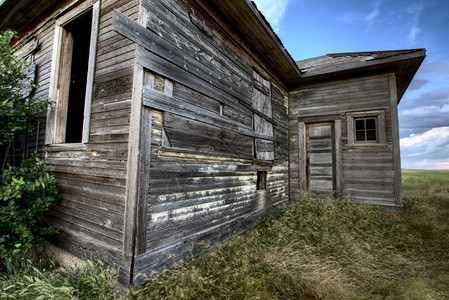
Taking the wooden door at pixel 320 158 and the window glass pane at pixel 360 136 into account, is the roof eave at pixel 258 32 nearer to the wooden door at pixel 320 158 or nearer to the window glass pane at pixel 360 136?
the wooden door at pixel 320 158

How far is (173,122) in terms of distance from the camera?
3242 mm

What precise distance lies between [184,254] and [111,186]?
1.53 meters

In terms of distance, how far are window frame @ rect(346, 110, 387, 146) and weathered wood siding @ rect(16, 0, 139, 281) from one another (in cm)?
685

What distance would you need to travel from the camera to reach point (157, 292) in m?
2.47

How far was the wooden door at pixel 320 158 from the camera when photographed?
7340 mm

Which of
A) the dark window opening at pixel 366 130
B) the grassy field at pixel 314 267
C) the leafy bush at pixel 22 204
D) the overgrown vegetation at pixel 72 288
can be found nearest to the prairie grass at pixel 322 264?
the grassy field at pixel 314 267

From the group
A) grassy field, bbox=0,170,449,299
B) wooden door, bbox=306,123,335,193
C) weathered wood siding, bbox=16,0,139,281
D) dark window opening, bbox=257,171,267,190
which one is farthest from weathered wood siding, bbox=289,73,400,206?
weathered wood siding, bbox=16,0,139,281

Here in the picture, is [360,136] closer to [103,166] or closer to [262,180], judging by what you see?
[262,180]

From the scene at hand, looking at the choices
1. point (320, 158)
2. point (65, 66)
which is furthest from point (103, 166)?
point (320, 158)

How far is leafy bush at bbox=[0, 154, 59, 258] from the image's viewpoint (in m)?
2.99

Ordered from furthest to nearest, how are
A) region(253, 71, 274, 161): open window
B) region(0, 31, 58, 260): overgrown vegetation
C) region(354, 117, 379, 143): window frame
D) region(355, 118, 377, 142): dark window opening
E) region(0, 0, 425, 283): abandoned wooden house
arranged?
region(355, 118, 377, 142): dark window opening, region(354, 117, 379, 143): window frame, region(253, 71, 274, 161): open window, region(0, 31, 58, 260): overgrown vegetation, region(0, 0, 425, 283): abandoned wooden house

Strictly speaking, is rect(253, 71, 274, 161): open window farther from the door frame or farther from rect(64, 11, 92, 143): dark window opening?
rect(64, 11, 92, 143): dark window opening

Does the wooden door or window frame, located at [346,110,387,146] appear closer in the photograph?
window frame, located at [346,110,387,146]

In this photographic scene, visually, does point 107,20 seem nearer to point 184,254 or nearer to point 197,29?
point 197,29
